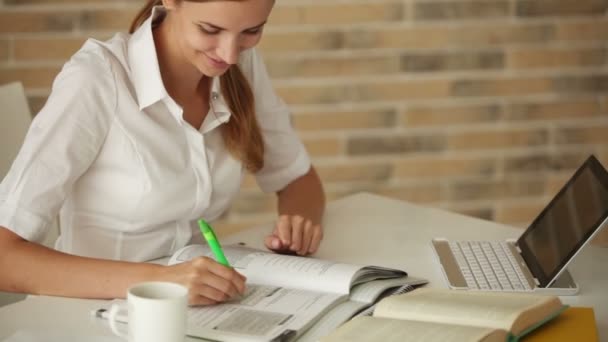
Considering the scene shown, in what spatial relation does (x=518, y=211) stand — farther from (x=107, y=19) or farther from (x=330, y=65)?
(x=107, y=19)

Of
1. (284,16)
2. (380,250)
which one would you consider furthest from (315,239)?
(284,16)

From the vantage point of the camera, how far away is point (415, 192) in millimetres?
3291

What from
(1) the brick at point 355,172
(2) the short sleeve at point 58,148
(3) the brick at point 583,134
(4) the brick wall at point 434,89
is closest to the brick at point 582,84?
(4) the brick wall at point 434,89

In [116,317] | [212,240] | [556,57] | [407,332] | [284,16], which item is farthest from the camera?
[556,57]

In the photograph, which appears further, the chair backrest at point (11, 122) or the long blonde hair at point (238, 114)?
the chair backrest at point (11, 122)

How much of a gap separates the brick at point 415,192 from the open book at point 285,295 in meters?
1.58

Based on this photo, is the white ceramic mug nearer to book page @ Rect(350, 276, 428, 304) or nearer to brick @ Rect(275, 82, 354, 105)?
book page @ Rect(350, 276, 428, 304)

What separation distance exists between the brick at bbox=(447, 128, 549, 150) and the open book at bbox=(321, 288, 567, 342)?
1.82 meters

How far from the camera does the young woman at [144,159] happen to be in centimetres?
158

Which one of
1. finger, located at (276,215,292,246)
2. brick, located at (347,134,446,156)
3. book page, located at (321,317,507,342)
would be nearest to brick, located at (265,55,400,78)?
brick, located at (347,134,446,156)

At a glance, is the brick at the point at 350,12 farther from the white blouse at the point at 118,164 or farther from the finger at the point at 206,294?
the finger at the point at 206,294

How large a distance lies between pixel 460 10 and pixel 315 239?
156cm

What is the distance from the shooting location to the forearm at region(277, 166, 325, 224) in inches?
79.1

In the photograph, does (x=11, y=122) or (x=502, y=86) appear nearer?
(x=11, y=122)
